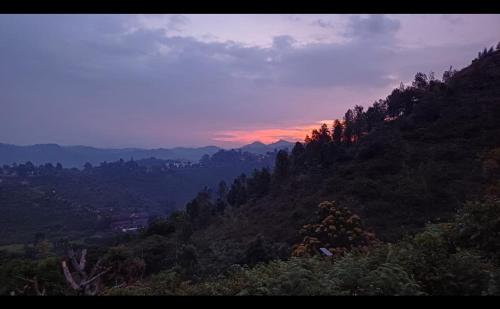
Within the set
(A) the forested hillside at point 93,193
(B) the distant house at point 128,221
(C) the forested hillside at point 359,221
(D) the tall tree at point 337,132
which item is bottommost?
(B) the distant house at point 128,221

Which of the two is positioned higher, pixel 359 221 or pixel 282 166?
pixel 282 166

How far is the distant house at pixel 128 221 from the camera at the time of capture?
41628mm

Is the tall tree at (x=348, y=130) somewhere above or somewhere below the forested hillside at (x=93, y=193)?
above

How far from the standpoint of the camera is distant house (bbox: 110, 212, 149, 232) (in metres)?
41.6

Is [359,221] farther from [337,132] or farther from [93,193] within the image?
[93,193]

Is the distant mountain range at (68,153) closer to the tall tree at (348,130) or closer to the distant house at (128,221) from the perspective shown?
the distant house at (128,221)

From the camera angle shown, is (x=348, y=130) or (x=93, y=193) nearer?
(x=348, y=130)

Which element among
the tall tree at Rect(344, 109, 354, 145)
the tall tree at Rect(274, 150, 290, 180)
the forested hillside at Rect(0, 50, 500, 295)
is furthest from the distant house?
the tall tree at Rect(344, 109, 354, 145)

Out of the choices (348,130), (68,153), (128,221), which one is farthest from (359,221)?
(68,153)

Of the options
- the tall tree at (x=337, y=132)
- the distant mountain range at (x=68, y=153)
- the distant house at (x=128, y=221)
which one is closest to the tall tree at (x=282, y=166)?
the tall tree at (x=337, y=132)

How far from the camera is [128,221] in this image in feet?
150

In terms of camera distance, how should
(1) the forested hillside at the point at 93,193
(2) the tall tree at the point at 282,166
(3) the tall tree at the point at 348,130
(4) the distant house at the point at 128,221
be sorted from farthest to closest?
(4) the distant house at the point at 128,221
(1) the forested hillside at the point at 93,193
(3) the tall tree at the point at 348,130
(2) the tall tree at the point at 282,166

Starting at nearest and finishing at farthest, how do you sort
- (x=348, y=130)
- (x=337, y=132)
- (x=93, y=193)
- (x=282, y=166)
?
(x=282, y=166) < (x=348, y=130) < (x=337, y=132) < (x=93, y=193)

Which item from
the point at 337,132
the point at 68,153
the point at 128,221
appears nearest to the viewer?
the point at 337,132
